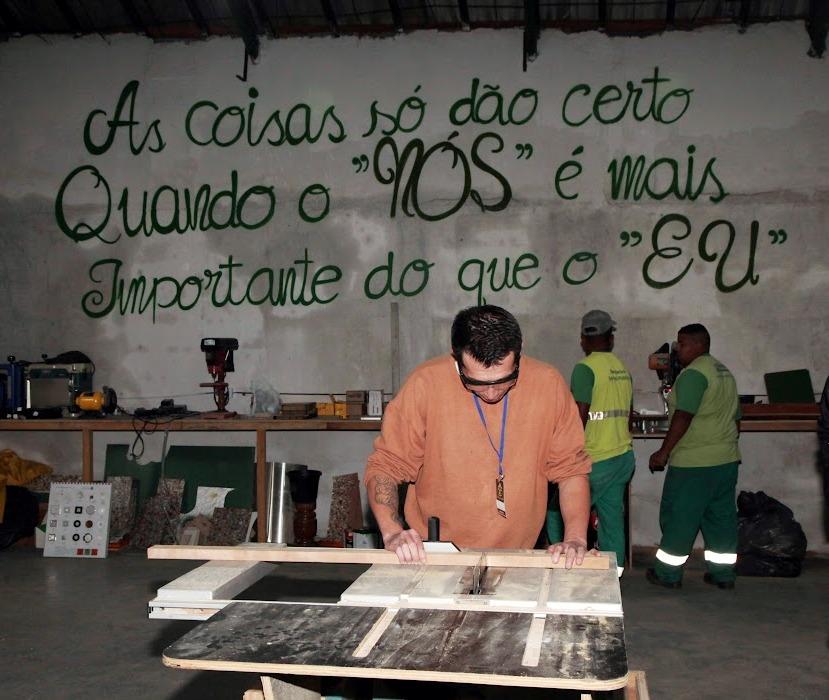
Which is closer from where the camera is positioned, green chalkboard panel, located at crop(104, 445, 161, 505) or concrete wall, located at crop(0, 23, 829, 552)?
concrete wall, located at crop(0, 23, 829, 552)

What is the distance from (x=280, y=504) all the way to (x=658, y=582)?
112 inches

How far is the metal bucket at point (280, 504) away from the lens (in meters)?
7.09

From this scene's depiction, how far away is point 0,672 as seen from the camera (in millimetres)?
4395

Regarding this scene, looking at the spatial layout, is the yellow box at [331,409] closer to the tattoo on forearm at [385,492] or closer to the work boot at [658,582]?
the work boot at [658,582]

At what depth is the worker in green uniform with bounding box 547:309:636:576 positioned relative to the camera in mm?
5391

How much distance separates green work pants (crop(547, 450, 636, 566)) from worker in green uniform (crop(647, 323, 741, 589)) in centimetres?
37

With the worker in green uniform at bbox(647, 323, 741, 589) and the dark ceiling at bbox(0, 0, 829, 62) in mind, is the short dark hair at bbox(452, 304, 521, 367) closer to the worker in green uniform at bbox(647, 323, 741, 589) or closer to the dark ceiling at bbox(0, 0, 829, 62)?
the worker in green uniform at bbox(647, 323, 741, 589)

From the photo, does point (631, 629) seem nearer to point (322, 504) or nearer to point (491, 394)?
point (491, 394)

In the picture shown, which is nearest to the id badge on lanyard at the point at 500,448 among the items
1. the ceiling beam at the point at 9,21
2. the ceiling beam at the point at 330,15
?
the ceiling beam at the point at 330,15

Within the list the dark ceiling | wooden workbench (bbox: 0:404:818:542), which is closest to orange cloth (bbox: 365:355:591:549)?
wooden workbench (bbox: 0:404:818:542)

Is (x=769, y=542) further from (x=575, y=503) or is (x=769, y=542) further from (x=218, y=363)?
(x=218, y=363)

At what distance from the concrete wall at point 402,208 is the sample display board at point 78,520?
32.9 inches

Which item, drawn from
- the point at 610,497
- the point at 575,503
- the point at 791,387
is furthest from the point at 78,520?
the point at 791,387

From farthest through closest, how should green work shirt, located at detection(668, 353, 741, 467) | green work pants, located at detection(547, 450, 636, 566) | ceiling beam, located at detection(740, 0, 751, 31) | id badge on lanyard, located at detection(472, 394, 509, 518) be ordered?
ceiling beam, located at detection(740, 0, 751, 31), green work shirt, located at detection(668, 353, 741, 467), green work pants, located at detection(547, 450, 636, 566), id badge on lanyard, located at detection(472, 394, 509, 518)
